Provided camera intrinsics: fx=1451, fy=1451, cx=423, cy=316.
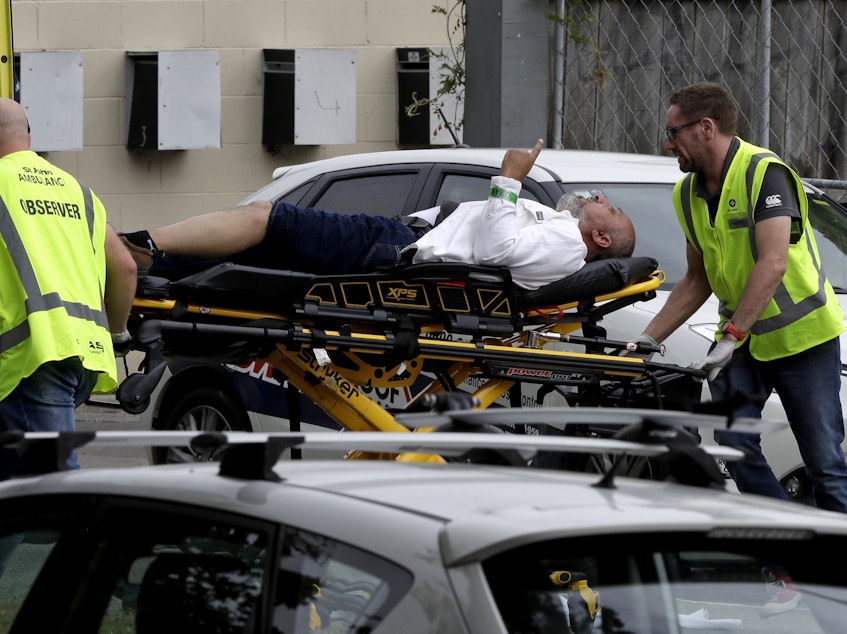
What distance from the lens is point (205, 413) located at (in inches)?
292

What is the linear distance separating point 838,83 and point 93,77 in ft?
21.4

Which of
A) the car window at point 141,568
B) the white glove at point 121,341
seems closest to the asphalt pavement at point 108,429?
the white glove at point 121,341

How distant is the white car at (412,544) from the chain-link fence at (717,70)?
7.52 m

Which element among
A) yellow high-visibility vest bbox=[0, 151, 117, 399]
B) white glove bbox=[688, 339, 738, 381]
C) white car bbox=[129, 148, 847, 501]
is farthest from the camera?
white car bbox=[129, 148, 847, 501]

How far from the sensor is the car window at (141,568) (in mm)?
2332

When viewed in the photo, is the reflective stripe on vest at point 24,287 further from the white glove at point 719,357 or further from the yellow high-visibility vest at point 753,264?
the yellow high-visibility vest at point 753,264

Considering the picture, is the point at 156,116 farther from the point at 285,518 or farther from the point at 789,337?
the point at 285,518

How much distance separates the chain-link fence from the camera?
998cm

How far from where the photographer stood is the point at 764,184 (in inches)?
210

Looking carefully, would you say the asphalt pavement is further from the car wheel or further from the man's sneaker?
the man's sneaker

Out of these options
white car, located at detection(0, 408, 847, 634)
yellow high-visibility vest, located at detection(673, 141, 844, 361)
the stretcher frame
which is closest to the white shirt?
the stretcher frame

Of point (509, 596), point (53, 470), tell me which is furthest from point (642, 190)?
point (509, 596)

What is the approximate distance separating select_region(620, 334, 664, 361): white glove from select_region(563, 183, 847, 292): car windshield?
2.82 feet

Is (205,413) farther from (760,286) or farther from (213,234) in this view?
(760,286)
